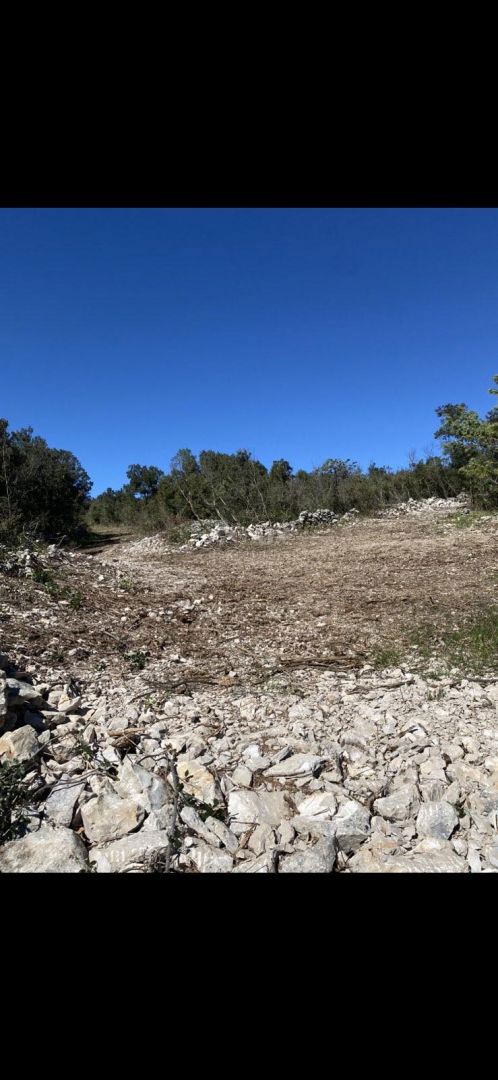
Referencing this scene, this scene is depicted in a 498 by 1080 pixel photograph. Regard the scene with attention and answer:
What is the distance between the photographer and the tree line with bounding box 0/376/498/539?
39.9 feet

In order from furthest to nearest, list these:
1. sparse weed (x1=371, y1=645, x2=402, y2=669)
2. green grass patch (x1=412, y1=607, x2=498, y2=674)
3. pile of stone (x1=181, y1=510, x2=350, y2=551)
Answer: pile of stone (x1=181, y1=510, x2=350, y2=551), sparse weed (x1=371, y1=645, x2=402, y2=669), green grass patch (x1=412, y1=607, x2=498, y2=674)

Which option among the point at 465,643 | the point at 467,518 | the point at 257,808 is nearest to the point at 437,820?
→ the point at 257,808

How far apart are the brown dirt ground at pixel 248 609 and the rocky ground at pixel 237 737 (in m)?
0.03

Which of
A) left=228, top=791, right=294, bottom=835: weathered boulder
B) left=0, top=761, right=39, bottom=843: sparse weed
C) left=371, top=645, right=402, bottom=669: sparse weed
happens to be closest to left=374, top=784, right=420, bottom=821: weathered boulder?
left=228, top=791, right=294, bottom=835: weathered boulder

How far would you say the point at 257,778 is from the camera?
225 centimetres

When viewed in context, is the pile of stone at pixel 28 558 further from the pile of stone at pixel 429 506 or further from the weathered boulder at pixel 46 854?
the pile of stone at pixel 429 506

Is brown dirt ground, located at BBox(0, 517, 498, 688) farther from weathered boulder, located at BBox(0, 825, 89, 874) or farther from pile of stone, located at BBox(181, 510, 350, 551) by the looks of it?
pile of stone, located at BBox(181, 510, 350, 551)

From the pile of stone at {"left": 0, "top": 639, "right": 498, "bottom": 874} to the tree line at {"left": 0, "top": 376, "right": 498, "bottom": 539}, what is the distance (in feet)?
24.6

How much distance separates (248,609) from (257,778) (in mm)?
3282

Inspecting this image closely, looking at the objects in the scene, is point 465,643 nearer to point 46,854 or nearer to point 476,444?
point 46,854
